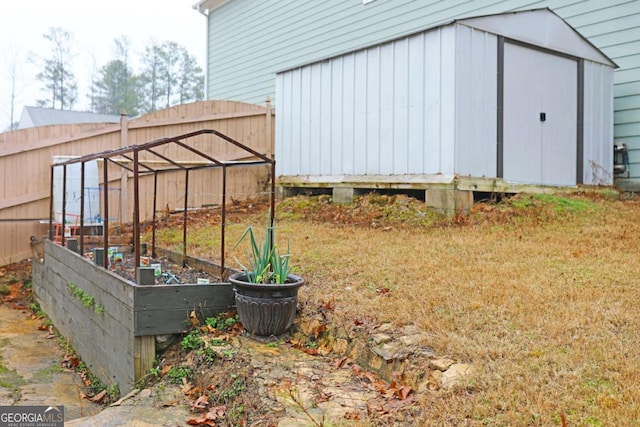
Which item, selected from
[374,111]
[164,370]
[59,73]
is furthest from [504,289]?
[59,73]

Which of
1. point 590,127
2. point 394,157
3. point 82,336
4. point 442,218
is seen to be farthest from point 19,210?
point 590,127

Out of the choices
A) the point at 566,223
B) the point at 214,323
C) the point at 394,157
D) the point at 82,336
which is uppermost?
the point at 394,157

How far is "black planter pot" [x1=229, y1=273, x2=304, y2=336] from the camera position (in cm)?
412

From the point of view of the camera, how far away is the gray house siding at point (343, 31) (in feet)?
28.1

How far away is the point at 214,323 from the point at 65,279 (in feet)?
10.3

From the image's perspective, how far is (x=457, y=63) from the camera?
689cm

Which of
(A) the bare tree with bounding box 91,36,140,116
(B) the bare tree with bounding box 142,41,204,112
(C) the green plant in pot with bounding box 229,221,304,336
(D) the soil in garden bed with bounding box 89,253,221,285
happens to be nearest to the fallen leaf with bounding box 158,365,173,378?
(C) the green plant in pot with bounding box 229,221,304,336

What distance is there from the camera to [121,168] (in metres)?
9.77

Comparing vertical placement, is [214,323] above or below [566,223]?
below

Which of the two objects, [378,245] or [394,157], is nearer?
[378,245]

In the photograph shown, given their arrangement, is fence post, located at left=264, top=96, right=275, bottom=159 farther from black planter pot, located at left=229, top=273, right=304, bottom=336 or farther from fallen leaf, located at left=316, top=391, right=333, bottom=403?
fallen leaf, located at left=316, top=391, right=333, bottom=403

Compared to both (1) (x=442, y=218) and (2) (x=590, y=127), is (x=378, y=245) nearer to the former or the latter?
(1) (x=442, y=218)

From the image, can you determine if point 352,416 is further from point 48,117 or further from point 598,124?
point 48,117

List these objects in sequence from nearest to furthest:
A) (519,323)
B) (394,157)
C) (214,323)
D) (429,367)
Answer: (429,367) → (519,323) → (214,323) → (394,157)
